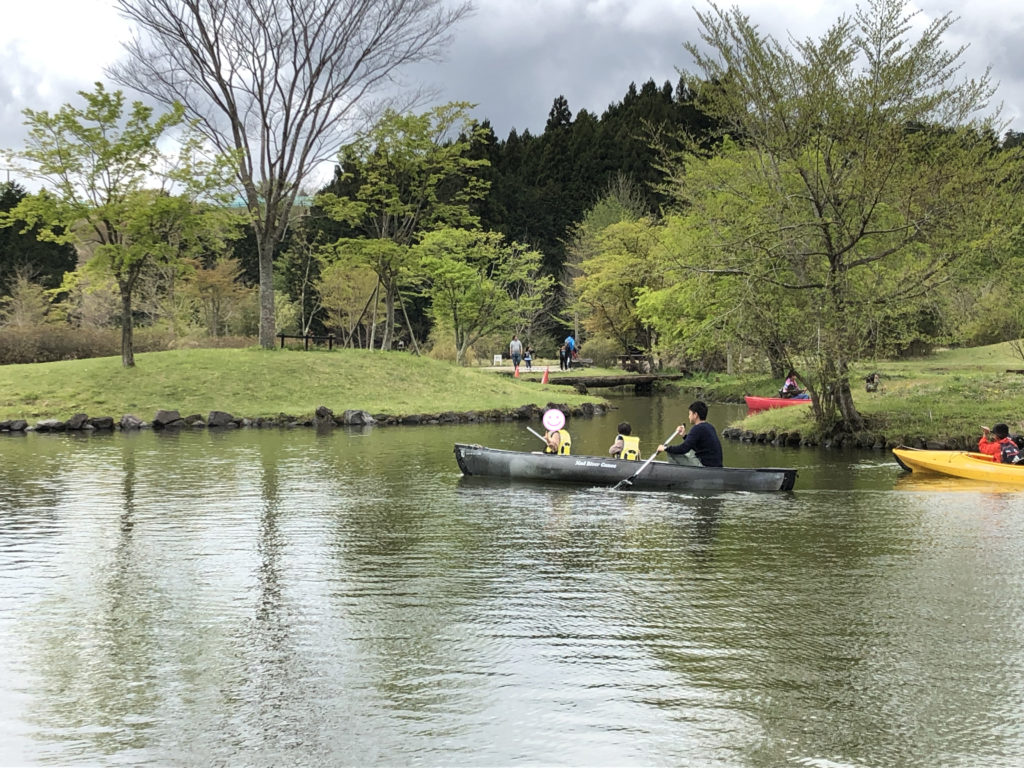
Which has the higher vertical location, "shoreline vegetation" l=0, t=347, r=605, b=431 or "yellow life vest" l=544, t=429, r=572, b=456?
"shoreline vegetation" l=0, t=347, r=605, b=431

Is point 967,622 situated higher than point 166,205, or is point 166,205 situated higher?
point 166,205

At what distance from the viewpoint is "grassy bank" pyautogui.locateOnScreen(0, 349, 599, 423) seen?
90.2ft

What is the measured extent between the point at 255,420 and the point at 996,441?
64.5 feet

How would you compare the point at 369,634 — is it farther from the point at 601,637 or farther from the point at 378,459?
the point at 378,459

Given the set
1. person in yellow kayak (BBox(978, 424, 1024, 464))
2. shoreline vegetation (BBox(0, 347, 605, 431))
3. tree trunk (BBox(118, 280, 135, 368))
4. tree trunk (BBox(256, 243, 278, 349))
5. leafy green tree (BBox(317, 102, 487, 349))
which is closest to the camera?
person in yellow kayak (BBox(978, 424, 1024, 464))

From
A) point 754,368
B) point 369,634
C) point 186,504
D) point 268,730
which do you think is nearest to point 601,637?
point 369,634

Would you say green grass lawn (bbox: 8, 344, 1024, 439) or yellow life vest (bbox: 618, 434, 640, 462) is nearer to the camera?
yellow life vest (bbox: 618, 434, 640, 462)

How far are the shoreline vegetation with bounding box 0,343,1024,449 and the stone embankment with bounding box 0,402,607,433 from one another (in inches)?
1.9

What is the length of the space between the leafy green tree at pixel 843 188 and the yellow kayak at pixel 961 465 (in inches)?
143

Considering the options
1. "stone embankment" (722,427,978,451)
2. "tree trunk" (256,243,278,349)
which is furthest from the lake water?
"tree trunk" (256,243,278,349)

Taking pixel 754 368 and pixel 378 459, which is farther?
pixel 754 368

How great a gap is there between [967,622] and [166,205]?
1060 inches

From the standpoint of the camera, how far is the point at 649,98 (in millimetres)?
91562

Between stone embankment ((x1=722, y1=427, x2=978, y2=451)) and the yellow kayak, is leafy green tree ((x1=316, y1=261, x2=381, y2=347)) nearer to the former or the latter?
stone embankment ((x1=722, y1=427, x2=978, y2=451))
